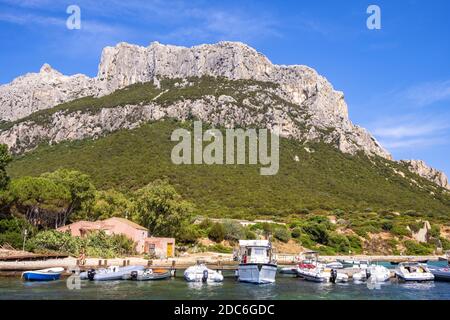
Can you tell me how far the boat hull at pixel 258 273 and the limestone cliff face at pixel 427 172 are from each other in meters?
131

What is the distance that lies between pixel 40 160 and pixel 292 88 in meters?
83.9

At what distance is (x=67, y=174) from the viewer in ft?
208

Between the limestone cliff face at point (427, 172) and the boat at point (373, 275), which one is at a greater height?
the limestone cliff face at point (427, 172)

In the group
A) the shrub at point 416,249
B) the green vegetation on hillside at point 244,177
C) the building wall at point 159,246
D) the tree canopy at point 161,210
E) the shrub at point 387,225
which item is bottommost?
the shrub at point 416,249

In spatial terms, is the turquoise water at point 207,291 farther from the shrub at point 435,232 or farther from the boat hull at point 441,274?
the shrub at point 435,232

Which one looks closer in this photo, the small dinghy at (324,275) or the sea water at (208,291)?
the sea water at (208,291)

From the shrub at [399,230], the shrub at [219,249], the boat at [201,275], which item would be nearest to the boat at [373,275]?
the boat at [201,275]

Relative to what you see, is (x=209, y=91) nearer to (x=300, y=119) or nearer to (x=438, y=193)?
(x=300, y=119)

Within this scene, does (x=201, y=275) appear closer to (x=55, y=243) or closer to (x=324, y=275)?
(x=324, y=275)

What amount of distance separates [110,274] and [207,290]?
9.98 metres

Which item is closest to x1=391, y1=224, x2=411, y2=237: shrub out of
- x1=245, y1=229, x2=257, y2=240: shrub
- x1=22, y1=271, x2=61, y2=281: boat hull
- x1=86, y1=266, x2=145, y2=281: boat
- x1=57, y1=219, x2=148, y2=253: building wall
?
x1=245, y1=229, x2=257, y2=240: shrub

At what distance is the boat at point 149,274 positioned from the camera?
37.6 metres

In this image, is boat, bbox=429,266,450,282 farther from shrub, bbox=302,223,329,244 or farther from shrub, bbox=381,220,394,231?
shrub, bbox=381,220,394,231
